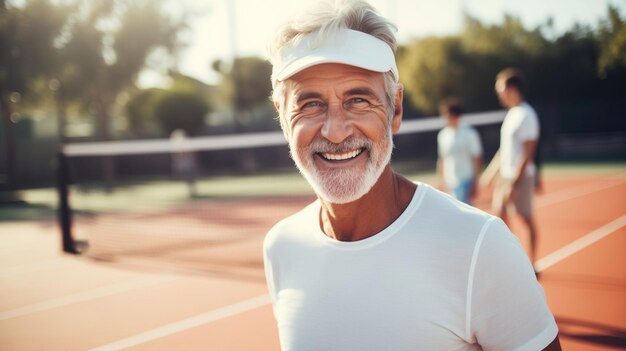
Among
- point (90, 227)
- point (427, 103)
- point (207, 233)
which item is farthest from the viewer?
point (427, 103)

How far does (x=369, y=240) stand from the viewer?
6.04 feet

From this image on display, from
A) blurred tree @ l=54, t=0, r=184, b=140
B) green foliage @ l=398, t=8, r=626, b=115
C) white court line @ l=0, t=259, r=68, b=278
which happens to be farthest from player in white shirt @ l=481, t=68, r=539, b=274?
green foliage @ l=398, t=8, r=626, b=115

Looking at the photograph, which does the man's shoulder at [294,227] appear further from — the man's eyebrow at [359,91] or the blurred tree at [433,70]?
the blurred tree at [433,70]

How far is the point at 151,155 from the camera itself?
29516mm

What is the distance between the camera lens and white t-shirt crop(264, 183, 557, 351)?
162 centimetres

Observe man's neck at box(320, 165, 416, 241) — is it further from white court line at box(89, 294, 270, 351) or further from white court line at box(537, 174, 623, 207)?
white court line at box(537, 174, 623, 207)

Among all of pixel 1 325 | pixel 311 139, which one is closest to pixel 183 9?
pixel 1 325

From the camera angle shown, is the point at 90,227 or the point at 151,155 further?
the point at 151,155

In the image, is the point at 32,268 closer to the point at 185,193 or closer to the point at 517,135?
the point at 517,135

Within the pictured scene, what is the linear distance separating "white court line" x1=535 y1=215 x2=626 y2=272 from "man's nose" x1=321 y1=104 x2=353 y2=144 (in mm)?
5932

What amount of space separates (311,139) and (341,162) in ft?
0.44

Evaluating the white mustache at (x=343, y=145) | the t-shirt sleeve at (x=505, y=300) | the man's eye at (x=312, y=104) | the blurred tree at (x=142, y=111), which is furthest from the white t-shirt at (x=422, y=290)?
the blurred tree at (x=142, y=111)

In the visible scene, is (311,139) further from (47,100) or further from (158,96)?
(158,96)

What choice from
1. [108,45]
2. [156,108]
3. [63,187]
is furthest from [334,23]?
[156,108]
